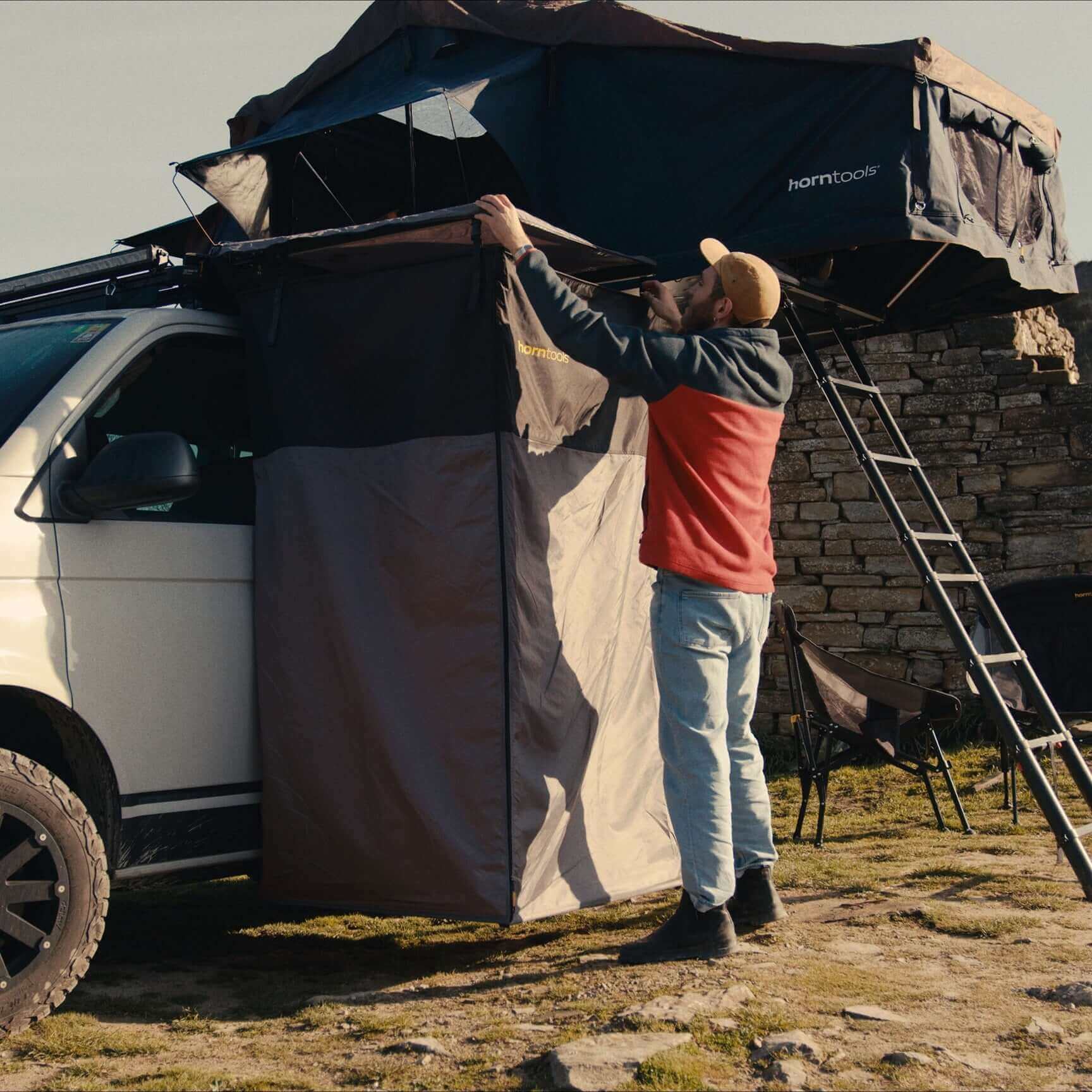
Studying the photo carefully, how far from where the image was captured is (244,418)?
4.72m

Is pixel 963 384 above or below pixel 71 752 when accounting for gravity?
above

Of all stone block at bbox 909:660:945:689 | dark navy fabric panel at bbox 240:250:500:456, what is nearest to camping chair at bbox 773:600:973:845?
stone block at bbox 909:660:945:689

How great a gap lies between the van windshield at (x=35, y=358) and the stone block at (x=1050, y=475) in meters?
6.70

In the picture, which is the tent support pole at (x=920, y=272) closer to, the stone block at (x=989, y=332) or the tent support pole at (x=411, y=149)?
the tent support pole at (x=411, y=149)

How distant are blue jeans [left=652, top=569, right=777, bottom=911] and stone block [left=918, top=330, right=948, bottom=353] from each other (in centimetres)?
571

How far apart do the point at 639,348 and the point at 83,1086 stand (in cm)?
252

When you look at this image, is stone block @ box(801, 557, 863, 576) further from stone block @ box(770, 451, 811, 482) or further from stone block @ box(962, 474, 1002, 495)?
stone block @ box(962, 474, 1002, 495)

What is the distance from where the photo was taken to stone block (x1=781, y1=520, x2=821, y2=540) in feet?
31.9

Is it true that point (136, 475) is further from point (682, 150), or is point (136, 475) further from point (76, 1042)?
point (682, 150)

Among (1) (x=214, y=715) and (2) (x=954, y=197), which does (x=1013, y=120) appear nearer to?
(2) (x=954, y=197)

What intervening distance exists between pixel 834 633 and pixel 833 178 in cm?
493

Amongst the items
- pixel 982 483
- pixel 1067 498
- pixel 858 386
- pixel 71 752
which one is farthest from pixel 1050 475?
pixel 71 752

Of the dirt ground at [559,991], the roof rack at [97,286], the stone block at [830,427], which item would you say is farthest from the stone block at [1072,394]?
the roof rack at [97,286]

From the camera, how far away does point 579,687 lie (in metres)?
4.47
